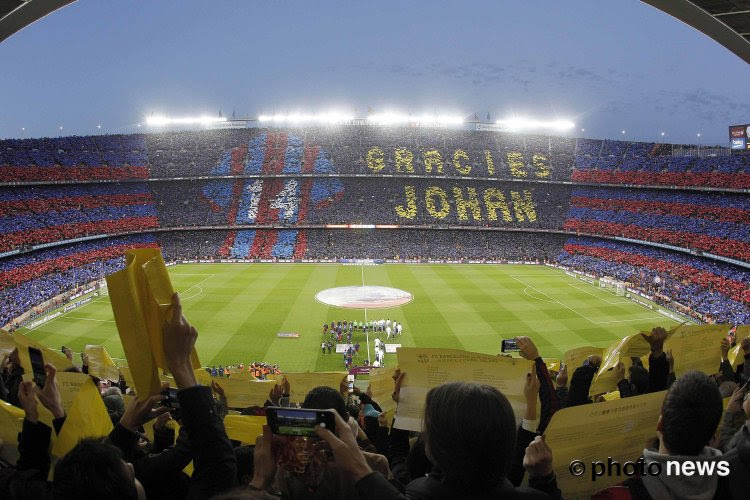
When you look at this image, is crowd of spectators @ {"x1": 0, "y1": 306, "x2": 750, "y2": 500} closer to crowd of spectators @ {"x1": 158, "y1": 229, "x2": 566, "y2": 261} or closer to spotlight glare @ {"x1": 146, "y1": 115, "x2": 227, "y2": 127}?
crowd of spectators @ {"x1": 158, "y1": 229, "x2": 566, "y2": 261}

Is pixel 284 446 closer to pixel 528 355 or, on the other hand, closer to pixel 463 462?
pixel 463 462

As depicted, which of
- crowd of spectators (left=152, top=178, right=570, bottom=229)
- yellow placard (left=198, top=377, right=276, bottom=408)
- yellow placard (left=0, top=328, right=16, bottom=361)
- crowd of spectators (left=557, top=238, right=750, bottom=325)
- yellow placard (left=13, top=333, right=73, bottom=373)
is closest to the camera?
yellow placard (left=13, top=333, right=73, bottom=373)

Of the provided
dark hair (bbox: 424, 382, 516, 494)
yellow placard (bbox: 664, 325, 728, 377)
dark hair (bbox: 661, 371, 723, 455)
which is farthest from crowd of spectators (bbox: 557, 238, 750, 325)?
dark hair (bbox: 424, 382, 516, 494)

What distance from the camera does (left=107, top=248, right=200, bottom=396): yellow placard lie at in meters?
3.20

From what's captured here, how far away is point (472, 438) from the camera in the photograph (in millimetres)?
2545

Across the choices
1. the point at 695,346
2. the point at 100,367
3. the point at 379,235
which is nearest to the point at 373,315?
the point at 100,367

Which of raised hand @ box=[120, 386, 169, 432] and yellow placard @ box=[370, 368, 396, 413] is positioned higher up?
raised hand @ box=[120, 386, 169, 432]

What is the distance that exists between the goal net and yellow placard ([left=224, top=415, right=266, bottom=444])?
154 feet

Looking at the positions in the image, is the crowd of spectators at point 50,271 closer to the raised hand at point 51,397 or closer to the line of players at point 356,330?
the line of players at point 356,330

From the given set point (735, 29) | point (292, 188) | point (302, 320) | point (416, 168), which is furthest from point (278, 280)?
point (735, 29)

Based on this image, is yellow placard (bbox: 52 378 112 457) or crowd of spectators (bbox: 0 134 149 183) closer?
yellow placard (bbox: 52 378 112 457)

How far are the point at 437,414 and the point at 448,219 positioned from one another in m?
71.6

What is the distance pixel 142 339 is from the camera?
332cm

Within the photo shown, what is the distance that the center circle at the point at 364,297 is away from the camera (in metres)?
40.6
